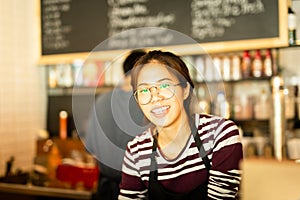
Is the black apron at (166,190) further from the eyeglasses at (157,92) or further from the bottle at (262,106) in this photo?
the bottle at (262,106)

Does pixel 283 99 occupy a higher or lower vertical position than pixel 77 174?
higher

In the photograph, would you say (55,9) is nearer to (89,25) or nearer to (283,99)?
(89,25)

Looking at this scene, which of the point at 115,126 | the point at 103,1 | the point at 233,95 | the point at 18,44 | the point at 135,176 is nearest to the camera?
the point at 135,176

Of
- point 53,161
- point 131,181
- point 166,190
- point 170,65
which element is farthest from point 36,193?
point 170,65

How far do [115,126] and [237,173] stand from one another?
1.35 feet

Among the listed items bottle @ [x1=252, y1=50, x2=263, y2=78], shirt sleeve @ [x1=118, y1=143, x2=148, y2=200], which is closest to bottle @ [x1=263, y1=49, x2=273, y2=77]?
bottle @ [x1=252, y1=50, x2=263, y2=78]

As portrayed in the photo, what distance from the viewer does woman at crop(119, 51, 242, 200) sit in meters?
1.10

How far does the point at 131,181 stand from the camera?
3.95ft

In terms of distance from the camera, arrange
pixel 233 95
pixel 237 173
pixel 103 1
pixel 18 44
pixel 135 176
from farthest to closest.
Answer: pixel 18 44 < pixel 233 95 < pixel 103 1 < pixel 135 176 < pixel 237 173

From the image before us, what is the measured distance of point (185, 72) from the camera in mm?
1163

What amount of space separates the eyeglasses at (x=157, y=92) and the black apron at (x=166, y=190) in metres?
0.12

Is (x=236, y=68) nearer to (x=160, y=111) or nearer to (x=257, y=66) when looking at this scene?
(x=257, y=66)

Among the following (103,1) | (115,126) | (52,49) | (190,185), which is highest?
(103,1)

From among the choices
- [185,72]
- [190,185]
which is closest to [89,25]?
[185,72]
